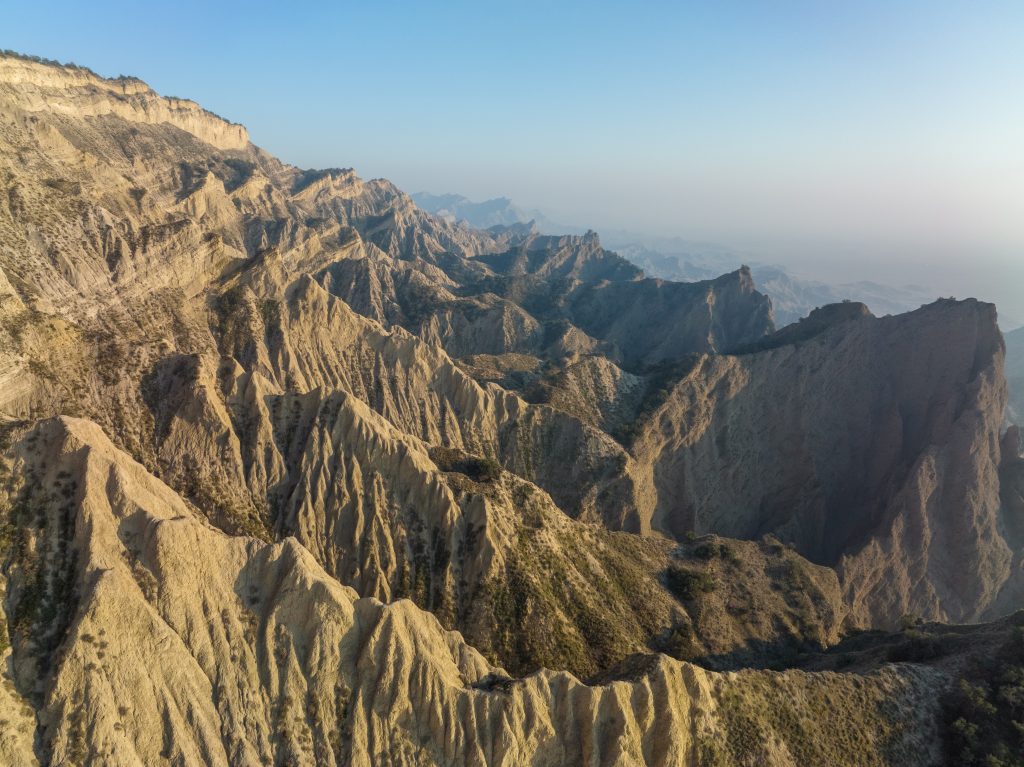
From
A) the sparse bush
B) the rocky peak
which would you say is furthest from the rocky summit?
the rocky peak

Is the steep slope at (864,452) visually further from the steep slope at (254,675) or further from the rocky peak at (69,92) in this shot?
the rocky peak at (69,92)

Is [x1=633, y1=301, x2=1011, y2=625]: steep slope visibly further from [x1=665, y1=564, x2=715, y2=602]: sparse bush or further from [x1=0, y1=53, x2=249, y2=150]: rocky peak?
[x1=0, y1=53, x2=249, y2=150]: rocky peak

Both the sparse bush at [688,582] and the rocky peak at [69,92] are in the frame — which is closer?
the sparse bush at [688,582]

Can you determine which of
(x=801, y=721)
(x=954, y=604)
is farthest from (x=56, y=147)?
(x=954, y=604)

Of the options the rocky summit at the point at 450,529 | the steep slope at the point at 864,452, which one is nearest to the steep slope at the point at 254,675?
the rocky summit at the point at 450,529

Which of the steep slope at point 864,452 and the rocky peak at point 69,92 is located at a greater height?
the rocky peak at point 69,92

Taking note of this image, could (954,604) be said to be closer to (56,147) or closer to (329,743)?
(329,743)

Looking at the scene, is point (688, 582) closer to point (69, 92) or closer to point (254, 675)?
point (254, 675)

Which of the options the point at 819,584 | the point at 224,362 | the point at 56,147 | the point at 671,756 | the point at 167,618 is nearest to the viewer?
the point at 167,618
